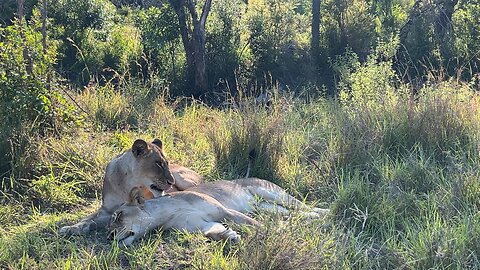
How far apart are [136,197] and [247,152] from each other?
204 centimetres

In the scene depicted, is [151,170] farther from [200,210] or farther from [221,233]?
[221,233]

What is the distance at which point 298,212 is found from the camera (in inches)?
215

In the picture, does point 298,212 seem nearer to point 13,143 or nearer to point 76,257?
point 76,257

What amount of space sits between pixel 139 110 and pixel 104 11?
4.77 meters

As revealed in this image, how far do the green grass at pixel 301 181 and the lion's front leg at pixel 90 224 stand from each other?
11 cm

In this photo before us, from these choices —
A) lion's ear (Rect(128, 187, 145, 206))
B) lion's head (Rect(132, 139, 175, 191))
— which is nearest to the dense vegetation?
lion's ear (Rect(128, 187, 145, 206))

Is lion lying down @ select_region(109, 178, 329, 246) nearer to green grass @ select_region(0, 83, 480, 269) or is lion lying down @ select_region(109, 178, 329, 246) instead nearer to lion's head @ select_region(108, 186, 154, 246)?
lion's head @ select_region(108, 186, 154, 246)

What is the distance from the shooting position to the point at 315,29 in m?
13.7

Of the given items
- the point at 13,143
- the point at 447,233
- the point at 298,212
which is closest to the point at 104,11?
the point at 13,143

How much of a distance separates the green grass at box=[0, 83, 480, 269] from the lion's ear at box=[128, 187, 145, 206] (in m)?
0.32

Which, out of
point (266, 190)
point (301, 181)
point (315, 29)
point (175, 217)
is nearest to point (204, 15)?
point (315, 29)

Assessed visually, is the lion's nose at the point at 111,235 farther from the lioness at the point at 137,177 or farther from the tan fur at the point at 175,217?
the lioness at the point at 137,177

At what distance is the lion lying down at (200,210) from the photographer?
5238 mm

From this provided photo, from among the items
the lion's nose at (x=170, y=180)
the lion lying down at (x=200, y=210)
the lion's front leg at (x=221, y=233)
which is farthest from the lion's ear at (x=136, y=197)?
the lion's front leg at (x=221, y=233)
